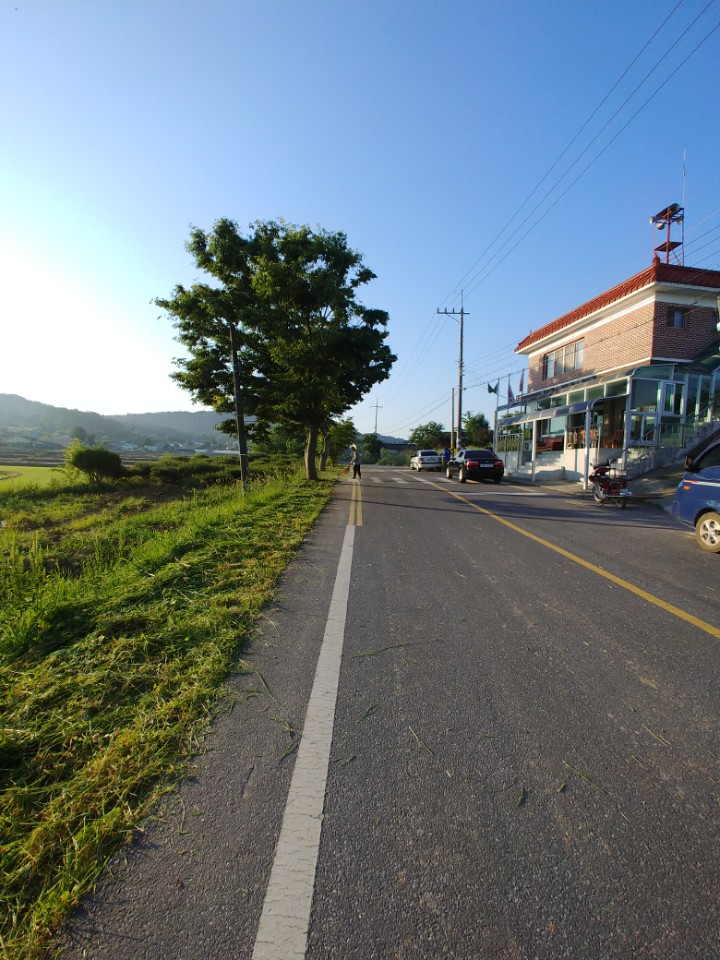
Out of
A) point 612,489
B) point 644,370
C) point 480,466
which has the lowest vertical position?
point 612,489

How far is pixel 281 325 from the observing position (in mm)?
16469

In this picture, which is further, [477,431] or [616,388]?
[477,431]

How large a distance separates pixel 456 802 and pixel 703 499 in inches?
280

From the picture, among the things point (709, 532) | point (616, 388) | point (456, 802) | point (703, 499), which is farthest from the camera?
point (616, 388)

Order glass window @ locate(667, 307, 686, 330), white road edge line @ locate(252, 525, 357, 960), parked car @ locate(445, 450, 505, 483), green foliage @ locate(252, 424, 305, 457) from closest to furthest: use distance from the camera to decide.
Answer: white road edge line @ locate(252, 525, 357, 960), glass window @ locate(667, 307, 686, 330), parked car @ locate(445, 450, 505, 483), green foliage @ locate(252, 424, 305, 457)

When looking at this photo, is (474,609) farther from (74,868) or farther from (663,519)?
(663,519)

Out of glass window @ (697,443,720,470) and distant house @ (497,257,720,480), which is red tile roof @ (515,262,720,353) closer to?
distant house @ (497,257,720,480)

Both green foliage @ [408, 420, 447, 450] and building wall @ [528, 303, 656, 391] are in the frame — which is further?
green foliage @ [408, 420, 447, 450]

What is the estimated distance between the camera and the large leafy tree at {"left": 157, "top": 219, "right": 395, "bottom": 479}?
15883 mm

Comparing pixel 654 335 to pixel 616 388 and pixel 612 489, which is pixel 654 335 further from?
pixel 612 489

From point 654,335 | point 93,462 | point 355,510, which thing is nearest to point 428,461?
point 654,335

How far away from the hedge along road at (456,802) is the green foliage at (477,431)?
49.7 m

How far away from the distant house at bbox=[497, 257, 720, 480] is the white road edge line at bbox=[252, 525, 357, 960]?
18521 millimetres

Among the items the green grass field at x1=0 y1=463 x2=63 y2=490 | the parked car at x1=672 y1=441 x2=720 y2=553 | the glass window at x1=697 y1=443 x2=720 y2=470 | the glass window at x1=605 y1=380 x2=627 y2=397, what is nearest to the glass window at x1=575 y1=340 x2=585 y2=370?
the glass window at x1=605 y1=380 x2=627 y2=397
